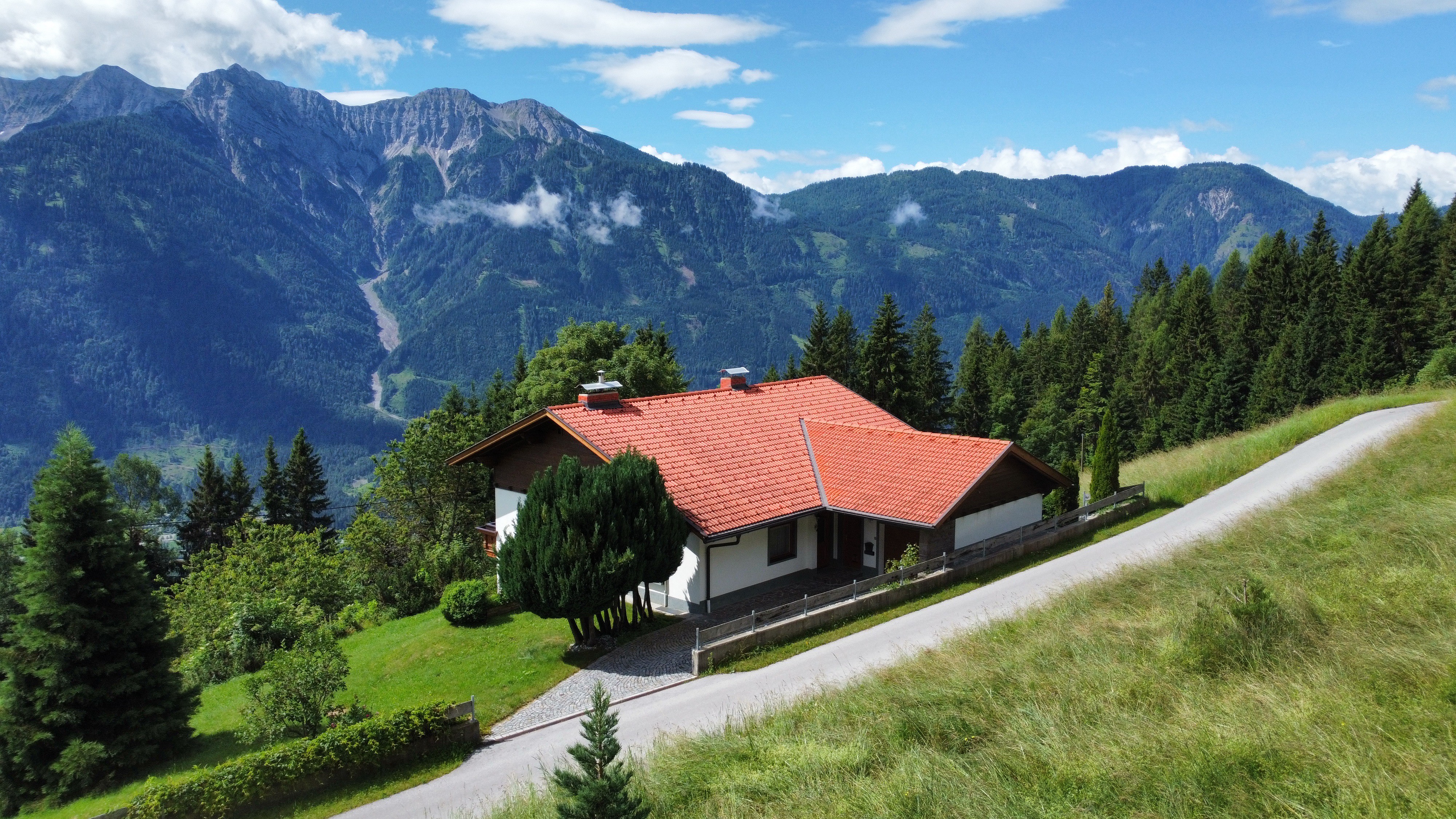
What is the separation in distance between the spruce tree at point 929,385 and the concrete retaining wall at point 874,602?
32.0m

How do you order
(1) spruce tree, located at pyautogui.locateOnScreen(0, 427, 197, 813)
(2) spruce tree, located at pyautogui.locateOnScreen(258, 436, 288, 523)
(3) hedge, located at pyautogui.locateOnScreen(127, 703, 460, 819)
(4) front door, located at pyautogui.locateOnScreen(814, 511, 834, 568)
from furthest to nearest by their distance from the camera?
(2) spruce tree, located at pyautogui.locateOnScreen(258, 436, 288, 523) → (4) front door, located at pyautogui.locateOnScreen(814, 511, 834, 568) → (1) spruce tree, located at pyautogui.locateOnScreen(0, 427, 197, 813) → (3) hedge, located at pyautogui.locateOnScreen(127, 703, 460, 819)

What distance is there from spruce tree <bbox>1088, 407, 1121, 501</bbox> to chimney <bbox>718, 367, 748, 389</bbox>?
12680mm

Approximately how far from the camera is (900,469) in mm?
24906

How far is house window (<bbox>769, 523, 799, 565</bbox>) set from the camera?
941 inches

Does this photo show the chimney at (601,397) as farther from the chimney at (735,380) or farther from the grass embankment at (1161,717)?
the grass embankment at (1161,717)

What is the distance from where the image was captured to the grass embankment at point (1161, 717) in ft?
23.0

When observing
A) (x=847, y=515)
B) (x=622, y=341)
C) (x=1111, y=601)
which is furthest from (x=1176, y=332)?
(x=1111, y=601)

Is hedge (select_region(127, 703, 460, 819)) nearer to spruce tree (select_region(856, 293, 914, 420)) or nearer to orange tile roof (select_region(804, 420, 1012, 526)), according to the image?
orange tile roof (select_region(804, 420, 1012, 526))

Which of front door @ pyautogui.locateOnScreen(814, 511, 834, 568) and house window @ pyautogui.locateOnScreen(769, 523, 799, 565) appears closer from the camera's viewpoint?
house window @ pyautogui.locateOnScreen(769, 523, 799, 565)

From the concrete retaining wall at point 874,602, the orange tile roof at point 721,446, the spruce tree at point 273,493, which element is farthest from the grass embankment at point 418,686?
the spruce tree at point 273,493

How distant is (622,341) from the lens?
157ft

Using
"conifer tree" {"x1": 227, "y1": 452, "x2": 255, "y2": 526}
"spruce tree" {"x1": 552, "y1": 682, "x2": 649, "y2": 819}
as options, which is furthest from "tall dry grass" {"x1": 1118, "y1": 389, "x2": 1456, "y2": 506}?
"conifer tree" {"x1": 227, "y1": 452, "x2": 255, "y2": 526}

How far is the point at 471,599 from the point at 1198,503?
23.2 metres

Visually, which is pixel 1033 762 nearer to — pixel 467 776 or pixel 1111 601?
pixel 1111 601
